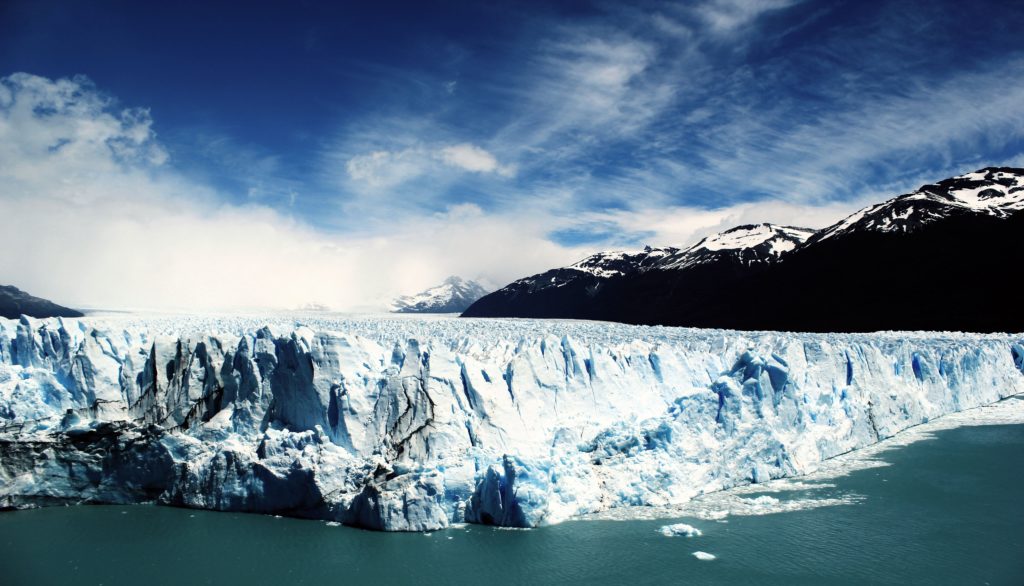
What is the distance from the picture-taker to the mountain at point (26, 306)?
32.9 metres

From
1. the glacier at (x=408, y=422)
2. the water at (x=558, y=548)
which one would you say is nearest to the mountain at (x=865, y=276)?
the glacier at (x=408, y=422)

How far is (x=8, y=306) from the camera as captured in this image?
3306cm

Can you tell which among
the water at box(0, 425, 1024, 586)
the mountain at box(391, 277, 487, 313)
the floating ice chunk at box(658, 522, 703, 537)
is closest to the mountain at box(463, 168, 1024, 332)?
the water at box(0, 425, 1024, 586)

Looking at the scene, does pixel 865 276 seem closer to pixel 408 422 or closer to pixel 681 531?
pixel 681 531

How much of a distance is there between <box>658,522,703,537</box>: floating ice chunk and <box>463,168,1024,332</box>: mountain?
3306cm

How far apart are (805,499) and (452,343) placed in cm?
1004

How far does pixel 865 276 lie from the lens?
149 feet

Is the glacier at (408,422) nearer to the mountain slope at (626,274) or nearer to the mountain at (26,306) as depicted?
the mountain at (26,306)

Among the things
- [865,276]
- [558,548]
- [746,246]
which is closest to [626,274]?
[746,246]

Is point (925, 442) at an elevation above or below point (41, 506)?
above

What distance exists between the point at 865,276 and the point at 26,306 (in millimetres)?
51660

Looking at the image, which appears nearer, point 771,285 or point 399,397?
point 399,397

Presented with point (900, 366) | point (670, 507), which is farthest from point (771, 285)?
point (670, 507)

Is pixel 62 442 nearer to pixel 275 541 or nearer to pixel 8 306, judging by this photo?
pixel 275 541
